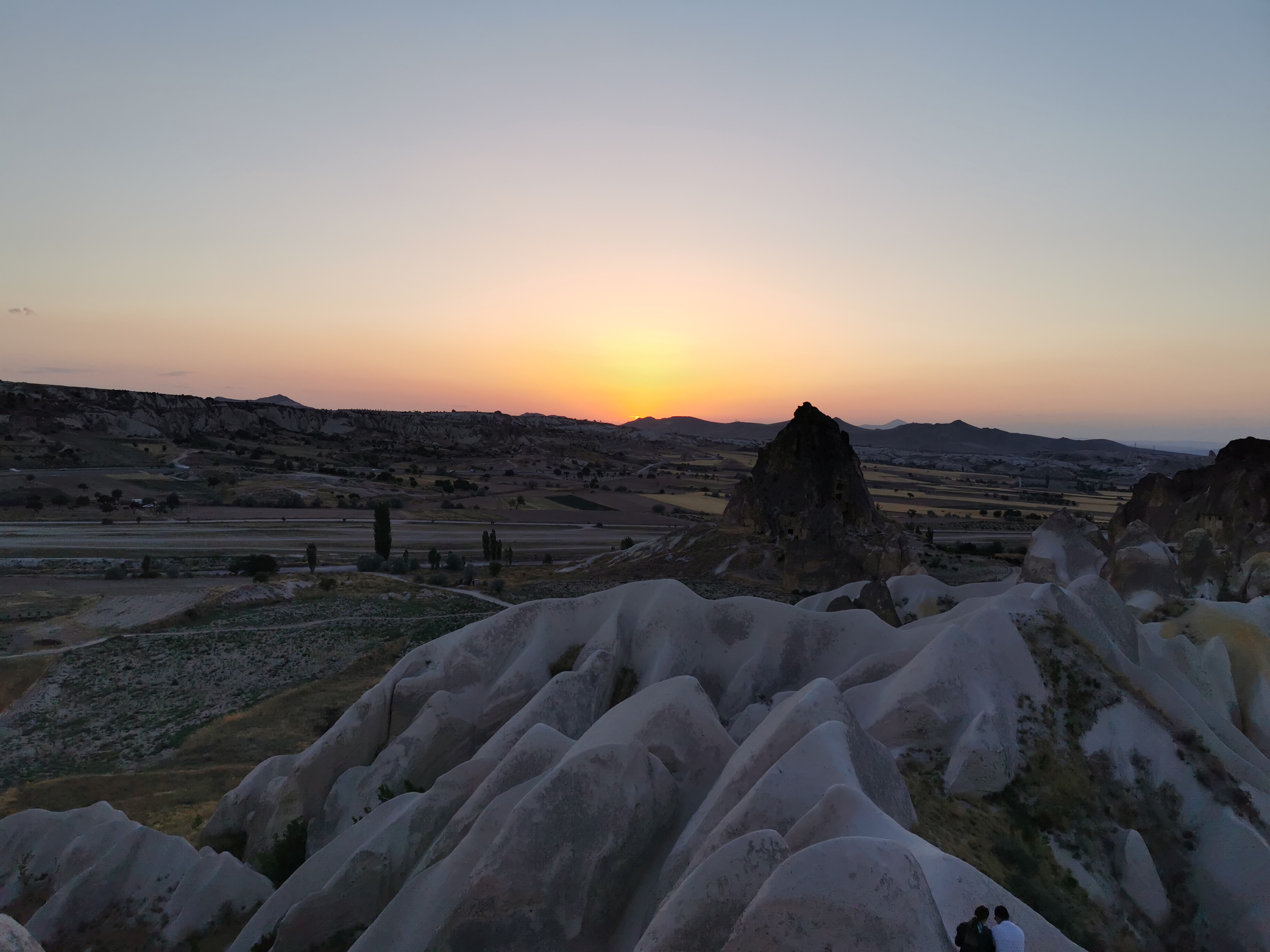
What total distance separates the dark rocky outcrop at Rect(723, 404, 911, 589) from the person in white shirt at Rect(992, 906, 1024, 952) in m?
47.7

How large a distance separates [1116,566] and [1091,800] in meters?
24.4

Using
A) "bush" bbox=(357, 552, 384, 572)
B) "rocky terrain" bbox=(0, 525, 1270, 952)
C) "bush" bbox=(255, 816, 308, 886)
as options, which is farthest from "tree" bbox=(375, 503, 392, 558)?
"bush" bbox=(255, 816, 308, 886)

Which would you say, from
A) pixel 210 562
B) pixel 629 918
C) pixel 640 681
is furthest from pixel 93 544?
pixel 629 918

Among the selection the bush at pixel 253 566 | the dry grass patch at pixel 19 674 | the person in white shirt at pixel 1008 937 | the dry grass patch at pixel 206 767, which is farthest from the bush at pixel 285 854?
the bush at pixel 253 566

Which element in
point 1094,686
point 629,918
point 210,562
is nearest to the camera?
point 629,918

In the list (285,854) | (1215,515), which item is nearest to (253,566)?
(285,854)

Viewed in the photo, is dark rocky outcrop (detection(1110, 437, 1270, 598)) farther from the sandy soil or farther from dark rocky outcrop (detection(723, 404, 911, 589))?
the sandy soil

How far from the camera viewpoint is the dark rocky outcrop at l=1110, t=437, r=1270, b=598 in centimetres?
4119

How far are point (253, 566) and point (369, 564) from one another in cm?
987

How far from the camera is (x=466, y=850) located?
1521 cm

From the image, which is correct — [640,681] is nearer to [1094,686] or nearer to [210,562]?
[1094,686]

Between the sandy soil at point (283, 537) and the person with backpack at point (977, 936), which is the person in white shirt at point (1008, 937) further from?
the sandy soil at point (283, 537)

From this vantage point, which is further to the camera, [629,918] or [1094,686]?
[1094,686]

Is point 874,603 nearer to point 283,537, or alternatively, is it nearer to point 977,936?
point 977,936
